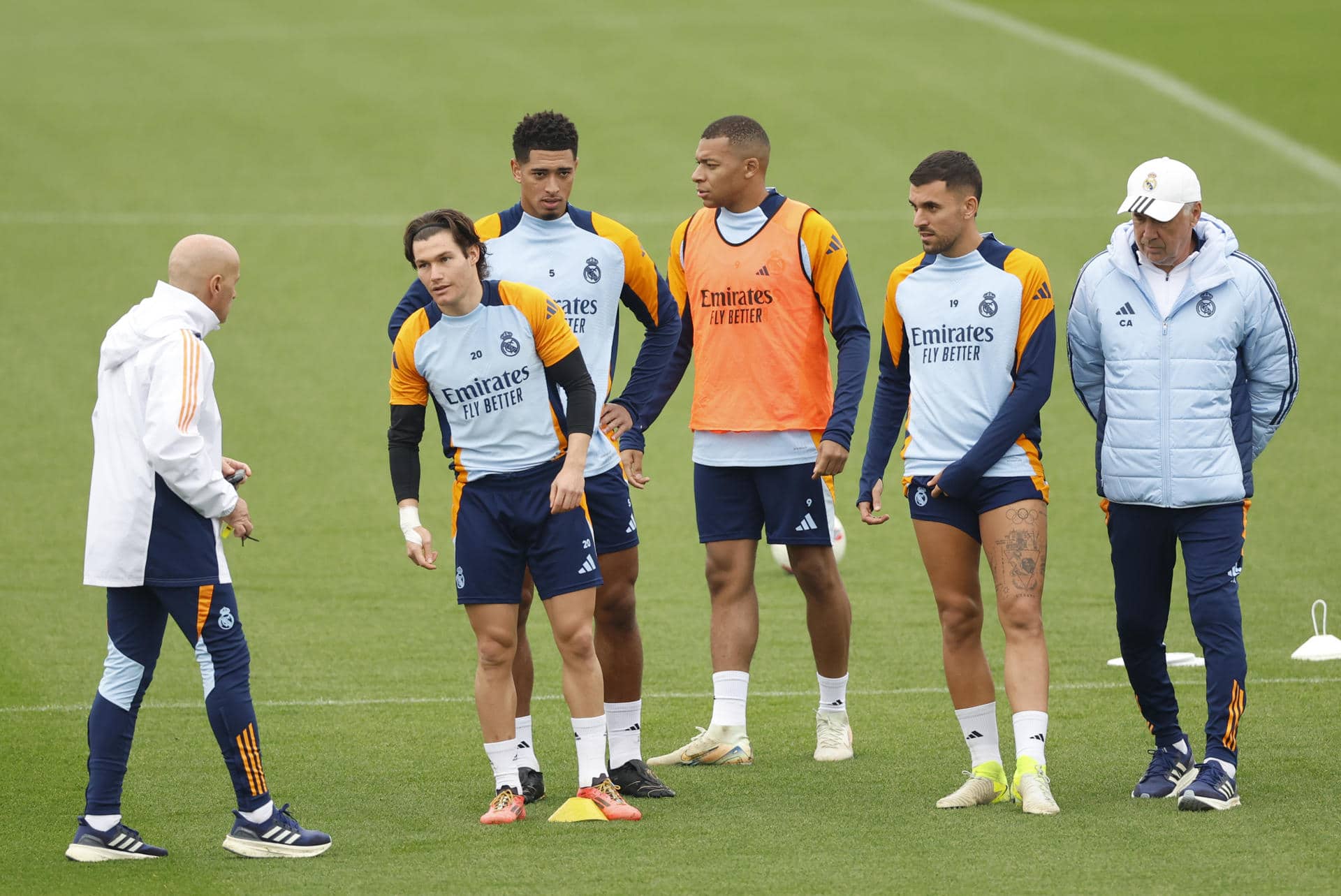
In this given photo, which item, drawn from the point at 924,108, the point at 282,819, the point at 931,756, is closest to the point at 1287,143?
the point at 924,108

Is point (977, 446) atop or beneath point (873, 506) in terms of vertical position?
atop

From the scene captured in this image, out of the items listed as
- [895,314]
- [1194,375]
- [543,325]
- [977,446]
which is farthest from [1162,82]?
[543,325]

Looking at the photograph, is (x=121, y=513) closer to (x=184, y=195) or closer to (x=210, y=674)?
(x=210, y=674)

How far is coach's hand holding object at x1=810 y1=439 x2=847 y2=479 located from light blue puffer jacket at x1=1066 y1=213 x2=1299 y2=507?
0.97 m

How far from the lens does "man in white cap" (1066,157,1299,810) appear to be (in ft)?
19.9

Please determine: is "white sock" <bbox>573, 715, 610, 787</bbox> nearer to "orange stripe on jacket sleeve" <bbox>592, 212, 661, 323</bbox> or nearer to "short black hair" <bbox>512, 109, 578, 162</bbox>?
"orange stripe on jacket sleeve" <bbox>592, 212, 661, 323</bbox>

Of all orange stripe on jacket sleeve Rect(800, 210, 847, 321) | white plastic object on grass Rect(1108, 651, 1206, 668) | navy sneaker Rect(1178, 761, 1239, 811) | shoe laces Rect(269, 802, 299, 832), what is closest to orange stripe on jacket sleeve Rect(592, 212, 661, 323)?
orange stripe on jacket sleeve Rect(800, 210, 847, 321)

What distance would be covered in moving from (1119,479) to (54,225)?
16.7m

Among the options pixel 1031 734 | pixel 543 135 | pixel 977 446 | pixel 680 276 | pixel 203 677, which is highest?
pixel 543 135

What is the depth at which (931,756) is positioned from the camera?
23.1 feet

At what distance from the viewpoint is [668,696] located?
27.3ft

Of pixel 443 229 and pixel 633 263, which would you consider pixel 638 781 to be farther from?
pixel 443 229

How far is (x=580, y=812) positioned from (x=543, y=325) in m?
1.65

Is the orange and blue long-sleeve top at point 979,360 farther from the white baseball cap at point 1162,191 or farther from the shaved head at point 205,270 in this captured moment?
the shaved head at point 205,270
